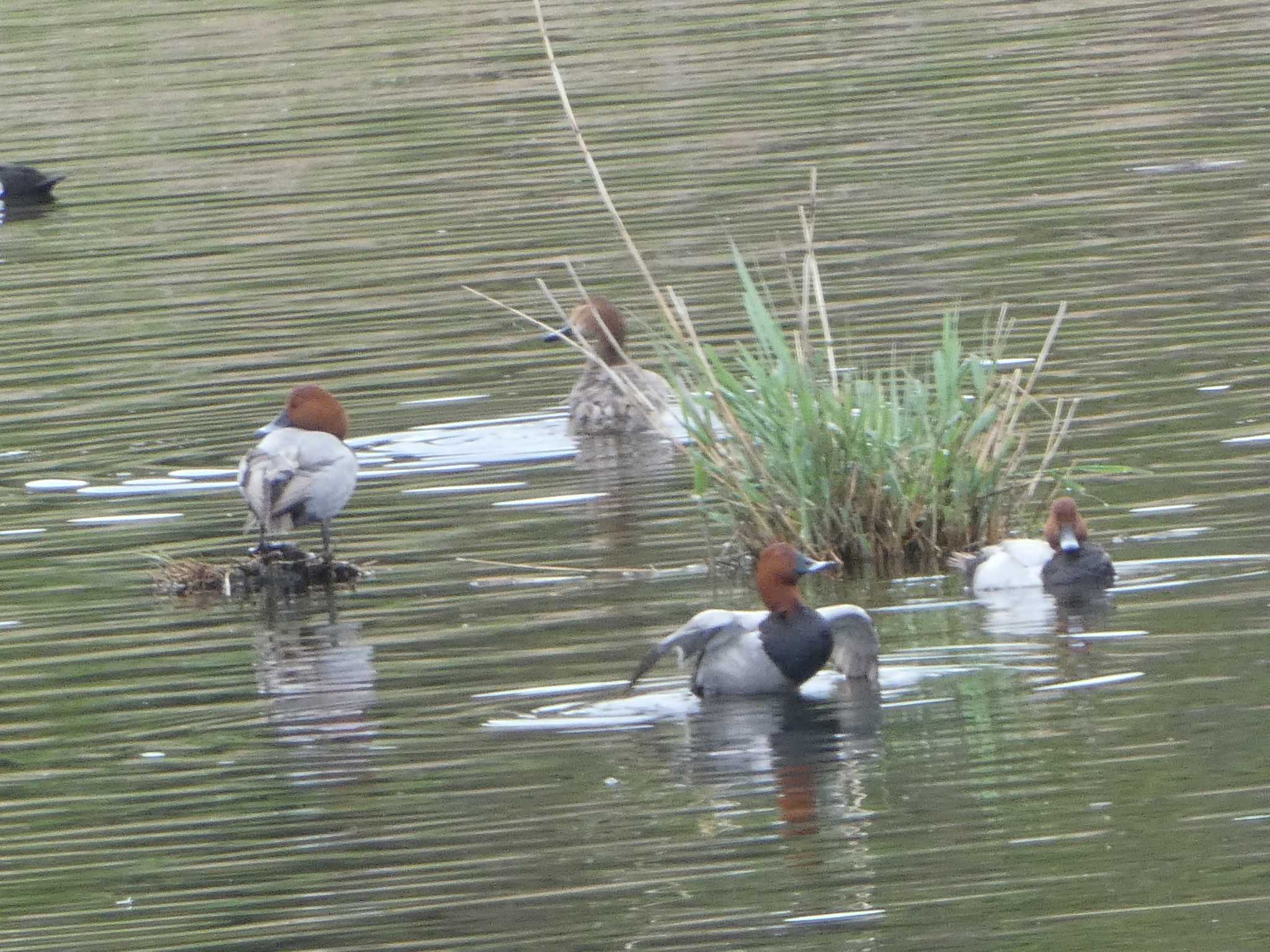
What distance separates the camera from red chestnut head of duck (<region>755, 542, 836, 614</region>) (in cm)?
869

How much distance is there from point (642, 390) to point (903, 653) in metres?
4.70

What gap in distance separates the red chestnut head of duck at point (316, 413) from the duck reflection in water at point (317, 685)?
844 millimetres

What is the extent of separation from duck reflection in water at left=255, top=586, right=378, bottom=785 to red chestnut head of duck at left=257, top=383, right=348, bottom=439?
0.84 m

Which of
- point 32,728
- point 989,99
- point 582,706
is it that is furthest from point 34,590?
point 989,99

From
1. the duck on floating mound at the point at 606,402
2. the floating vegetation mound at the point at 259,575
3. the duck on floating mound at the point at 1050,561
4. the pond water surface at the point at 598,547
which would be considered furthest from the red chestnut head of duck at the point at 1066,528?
the duck on floating mound at the point at 606,402

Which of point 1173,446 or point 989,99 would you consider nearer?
point 1173,446

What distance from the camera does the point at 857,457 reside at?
33.3 feet

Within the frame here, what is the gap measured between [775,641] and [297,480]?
281 cm

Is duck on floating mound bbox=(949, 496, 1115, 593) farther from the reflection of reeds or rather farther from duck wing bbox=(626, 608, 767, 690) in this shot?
duck wing bbox=(626, 608, 767, 690)

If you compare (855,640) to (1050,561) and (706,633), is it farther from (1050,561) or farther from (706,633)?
(1050,561)

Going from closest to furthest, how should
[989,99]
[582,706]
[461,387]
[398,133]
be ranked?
[582,706] < [461,387] < [989,99] < [398,133]

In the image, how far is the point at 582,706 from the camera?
8.59 metres

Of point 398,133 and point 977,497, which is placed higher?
point 398,133

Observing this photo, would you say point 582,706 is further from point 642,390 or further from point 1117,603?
point 642,390
